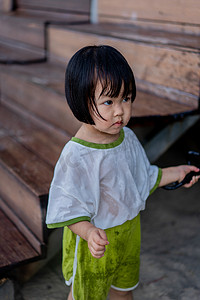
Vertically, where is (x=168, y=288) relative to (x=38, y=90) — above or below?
below

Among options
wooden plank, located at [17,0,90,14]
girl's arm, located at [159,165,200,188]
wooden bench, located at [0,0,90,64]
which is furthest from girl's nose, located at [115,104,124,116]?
wooden plank, located at [17,0,90,14]

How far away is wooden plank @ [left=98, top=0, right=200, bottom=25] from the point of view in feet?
8.29

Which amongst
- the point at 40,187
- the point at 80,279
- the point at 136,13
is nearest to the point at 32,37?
the point at 136,13

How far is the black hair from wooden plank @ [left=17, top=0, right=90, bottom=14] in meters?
2.57

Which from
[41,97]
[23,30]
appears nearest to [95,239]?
[41,97]

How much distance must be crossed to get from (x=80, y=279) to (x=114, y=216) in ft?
0.94

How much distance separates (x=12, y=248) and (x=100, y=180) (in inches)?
31.5

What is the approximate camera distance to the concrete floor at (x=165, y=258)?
6.63 feet

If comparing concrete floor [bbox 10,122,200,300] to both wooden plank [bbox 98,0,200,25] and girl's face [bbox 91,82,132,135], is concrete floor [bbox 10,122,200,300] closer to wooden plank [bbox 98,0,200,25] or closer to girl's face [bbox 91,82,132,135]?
girl's face [bbox 91,82,132,135]

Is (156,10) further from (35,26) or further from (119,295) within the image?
(119,295)

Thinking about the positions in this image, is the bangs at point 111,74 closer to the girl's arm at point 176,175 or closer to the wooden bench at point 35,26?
the girl's arm at point 176,175

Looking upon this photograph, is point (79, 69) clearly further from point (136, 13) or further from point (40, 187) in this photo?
point (136, 13)

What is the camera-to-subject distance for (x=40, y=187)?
1927 mm

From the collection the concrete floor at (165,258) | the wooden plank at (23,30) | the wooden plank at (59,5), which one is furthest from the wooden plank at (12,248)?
the wooden plank at (59,5)
